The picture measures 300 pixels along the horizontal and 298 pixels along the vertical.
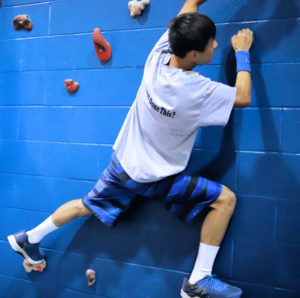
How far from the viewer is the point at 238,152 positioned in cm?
157

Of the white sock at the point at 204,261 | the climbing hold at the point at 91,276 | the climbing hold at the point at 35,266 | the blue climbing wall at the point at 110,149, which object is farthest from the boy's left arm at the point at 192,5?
the climbing hold at the point at 35,266

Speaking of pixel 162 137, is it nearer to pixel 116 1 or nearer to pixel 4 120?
pixel 116 1

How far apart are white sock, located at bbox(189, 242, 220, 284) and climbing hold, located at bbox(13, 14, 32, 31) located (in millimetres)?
1599

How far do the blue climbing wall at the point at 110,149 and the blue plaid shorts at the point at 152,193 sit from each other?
121 mm

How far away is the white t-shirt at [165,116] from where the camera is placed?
1309 millimetres

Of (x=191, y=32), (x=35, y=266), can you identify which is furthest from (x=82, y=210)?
(x=191, y=32)

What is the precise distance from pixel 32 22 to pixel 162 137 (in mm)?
1176

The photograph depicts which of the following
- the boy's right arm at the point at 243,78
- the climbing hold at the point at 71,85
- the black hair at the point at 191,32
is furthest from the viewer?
the climbing hold at the point at 71,85

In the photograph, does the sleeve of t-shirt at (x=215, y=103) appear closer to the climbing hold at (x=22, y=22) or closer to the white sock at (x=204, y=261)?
the white sock at (x=204, y=261)

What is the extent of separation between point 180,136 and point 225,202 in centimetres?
37

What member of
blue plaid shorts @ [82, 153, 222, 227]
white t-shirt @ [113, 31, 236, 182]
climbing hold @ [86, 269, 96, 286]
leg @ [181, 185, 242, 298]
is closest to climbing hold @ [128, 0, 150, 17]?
white t-shirt @ [113, 31, 236, 182]

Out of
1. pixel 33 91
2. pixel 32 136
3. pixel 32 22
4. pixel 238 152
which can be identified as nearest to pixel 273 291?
pixel 238 152

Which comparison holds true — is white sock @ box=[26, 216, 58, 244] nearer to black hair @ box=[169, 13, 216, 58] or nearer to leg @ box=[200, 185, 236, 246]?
leg @ box=[200, 185, 236, 246]

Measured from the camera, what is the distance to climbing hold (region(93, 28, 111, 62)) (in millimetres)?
1708
